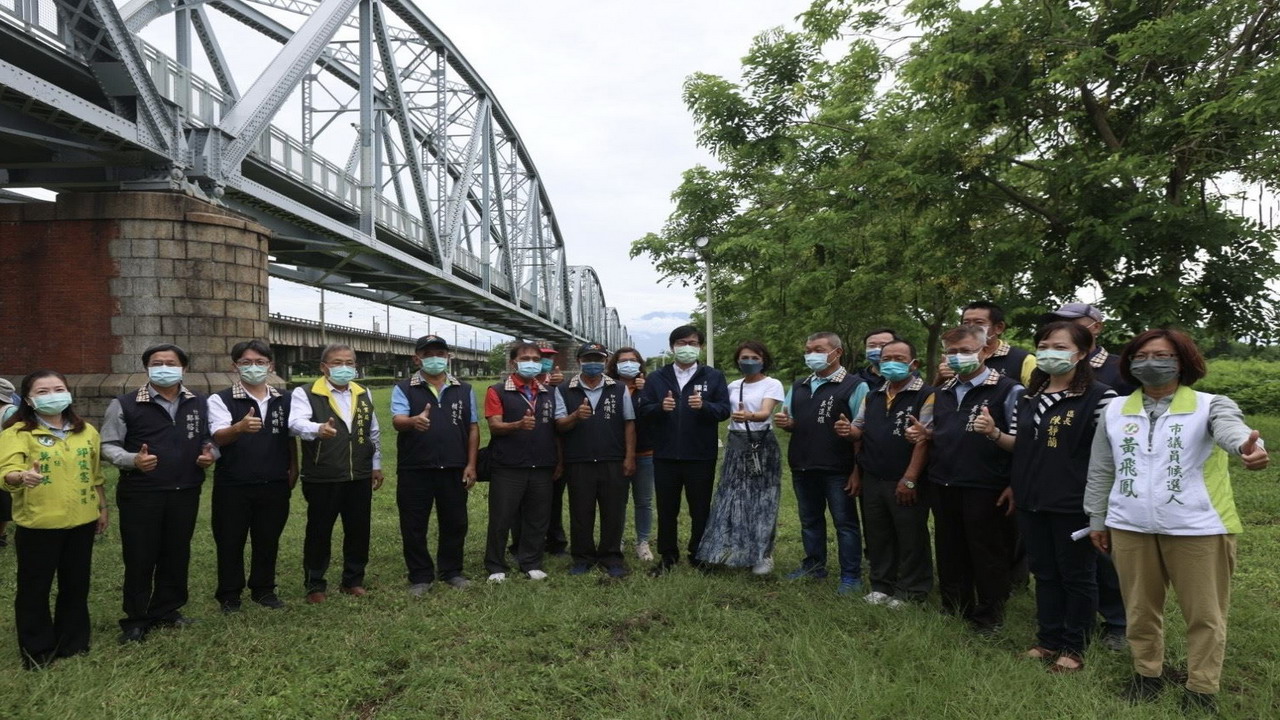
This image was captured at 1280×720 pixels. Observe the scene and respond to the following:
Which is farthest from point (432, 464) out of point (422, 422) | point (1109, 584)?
point (1109, 584)

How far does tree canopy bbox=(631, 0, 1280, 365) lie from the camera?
26.1 ft

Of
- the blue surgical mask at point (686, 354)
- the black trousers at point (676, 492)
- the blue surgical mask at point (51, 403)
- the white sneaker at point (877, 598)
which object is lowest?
the white sneaker at point (877, 598)

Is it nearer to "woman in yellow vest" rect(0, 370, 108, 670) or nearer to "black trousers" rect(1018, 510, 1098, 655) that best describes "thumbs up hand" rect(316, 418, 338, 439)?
"woman in yellow vest" rect(0, 370, 108, 670)

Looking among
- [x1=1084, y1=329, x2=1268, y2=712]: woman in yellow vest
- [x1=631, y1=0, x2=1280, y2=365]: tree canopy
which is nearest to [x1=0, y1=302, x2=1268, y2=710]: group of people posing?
[x1=1084, y1=329, x2=1268, y2=712]: woman in yellow vest

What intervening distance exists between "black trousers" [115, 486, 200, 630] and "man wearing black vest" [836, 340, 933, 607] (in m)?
3.79

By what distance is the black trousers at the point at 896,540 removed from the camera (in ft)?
14.3

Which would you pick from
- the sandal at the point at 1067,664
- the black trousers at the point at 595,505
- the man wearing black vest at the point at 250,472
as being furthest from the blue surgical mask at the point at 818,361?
the man wearing black vest at the point at 250,472

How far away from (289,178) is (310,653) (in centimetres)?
1216

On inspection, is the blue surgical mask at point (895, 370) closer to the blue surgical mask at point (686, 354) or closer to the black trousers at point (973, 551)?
the black trousers at point (973, 551)

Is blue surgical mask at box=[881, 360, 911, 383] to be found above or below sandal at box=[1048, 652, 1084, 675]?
above

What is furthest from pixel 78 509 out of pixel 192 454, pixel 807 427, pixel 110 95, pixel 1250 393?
pixel 1250 393

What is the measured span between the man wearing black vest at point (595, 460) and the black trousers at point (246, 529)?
1.85m

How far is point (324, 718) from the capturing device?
3189mm

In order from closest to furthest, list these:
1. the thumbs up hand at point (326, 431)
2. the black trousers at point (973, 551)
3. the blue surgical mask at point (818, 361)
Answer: the black trousers at point (973, 551) → the thumbs up hand at point (326, 431) → the blue surgical mask at point (818, 361)
